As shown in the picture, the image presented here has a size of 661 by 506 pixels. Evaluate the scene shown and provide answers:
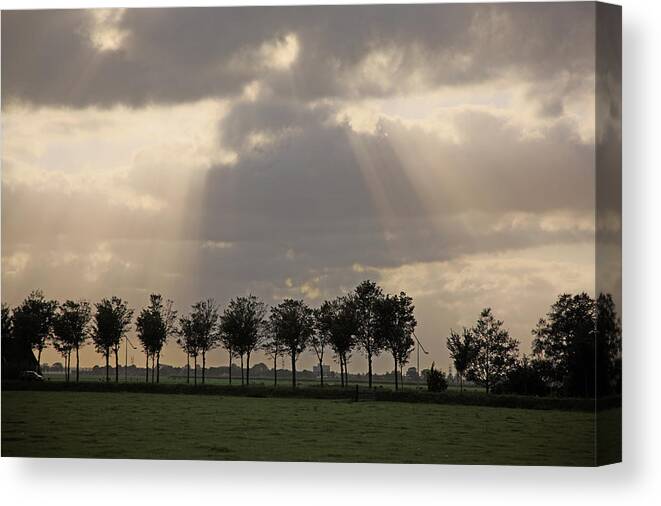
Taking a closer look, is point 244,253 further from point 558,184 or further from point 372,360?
point 558,184

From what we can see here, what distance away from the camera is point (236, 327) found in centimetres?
2411

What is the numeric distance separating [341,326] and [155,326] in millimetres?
4326

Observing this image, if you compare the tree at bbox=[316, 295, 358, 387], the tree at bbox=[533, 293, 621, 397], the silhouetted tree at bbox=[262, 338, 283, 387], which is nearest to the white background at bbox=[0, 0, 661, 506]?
the tree at bbox=[533, 293, 621, 397]

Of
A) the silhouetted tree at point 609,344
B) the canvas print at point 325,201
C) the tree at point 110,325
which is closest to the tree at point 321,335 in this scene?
the canvas print at point 325,201

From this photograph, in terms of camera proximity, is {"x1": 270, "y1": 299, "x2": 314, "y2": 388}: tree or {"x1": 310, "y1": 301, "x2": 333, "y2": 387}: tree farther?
{"x1": 310, "y1": 301, "x2": 333, "y2": 387}: tree

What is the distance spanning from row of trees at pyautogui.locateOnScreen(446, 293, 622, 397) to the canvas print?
54mm

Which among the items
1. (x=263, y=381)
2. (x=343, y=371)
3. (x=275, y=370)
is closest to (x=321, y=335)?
(x=343, y=371)

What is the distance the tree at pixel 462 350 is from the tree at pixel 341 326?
93.9 inches

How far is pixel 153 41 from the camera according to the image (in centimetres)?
1938

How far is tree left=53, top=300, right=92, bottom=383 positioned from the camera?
20.7 m

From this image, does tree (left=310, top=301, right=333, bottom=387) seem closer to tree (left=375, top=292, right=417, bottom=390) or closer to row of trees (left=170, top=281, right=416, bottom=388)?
row of trees (left=170, top=281, right=416, bottom=388)

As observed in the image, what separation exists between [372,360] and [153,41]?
8694mm

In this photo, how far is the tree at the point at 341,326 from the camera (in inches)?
888

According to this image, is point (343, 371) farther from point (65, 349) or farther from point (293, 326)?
point (65, 349)
